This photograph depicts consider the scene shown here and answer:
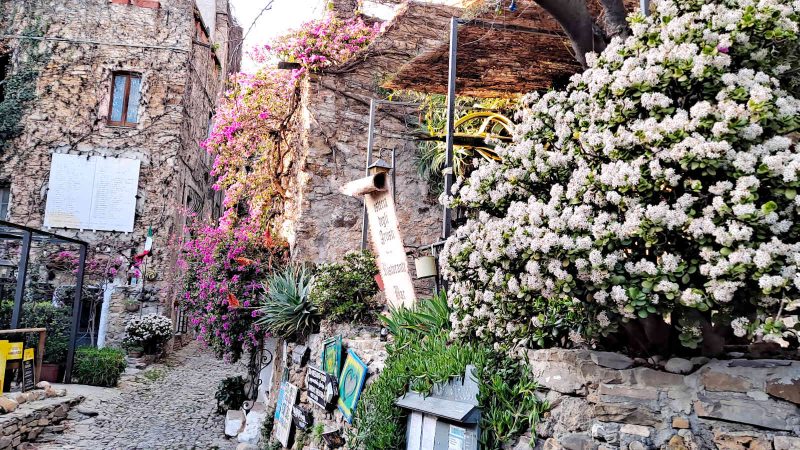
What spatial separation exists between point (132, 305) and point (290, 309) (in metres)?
9.52

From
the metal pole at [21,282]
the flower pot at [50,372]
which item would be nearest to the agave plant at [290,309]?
the metal pole at [21,282]

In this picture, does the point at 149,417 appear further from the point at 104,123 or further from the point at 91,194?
the point at 104,123

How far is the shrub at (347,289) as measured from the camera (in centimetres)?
584

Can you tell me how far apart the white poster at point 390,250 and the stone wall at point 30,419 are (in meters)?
5.47

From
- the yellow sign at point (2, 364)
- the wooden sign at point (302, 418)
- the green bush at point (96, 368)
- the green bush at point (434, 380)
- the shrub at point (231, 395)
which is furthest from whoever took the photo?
the green bush at point (96, 368)

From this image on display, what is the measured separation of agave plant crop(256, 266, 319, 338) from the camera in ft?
21.3

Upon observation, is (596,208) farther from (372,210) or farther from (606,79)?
(372,210)

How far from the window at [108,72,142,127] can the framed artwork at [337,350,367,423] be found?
12.9 meters

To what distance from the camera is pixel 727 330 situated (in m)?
2.62

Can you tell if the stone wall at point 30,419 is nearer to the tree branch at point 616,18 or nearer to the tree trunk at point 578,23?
the tree trunk at point 578,23

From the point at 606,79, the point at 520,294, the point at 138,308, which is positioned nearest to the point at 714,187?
the point at 606,79

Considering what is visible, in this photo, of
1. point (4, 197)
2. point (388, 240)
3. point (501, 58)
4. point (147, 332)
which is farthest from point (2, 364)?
point (4, 197)

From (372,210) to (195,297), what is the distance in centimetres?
491

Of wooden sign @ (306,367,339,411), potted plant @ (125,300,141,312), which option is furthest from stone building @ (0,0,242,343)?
wooden sign @ (306,367,339,411)
